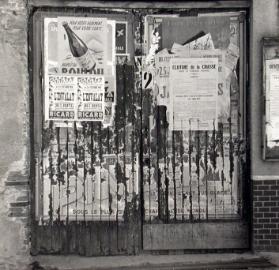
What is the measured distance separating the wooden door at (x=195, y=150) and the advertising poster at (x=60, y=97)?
0.83 metres

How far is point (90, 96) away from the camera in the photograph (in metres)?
6.41

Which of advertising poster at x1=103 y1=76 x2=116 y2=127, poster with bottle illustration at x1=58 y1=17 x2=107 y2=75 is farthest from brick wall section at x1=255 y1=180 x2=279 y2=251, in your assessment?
poster with bottle illustration at x1=58 y1=17 x2=107 y2=75

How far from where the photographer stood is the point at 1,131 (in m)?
6.14

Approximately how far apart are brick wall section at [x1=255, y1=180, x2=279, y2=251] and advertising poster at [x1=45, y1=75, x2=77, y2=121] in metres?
2.25

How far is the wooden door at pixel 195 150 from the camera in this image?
649 cm

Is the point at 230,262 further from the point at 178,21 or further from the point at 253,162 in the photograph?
the point at 178,21

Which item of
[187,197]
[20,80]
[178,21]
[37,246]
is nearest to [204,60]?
[178,21]

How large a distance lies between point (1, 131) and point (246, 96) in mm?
2803

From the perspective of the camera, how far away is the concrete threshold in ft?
20.3

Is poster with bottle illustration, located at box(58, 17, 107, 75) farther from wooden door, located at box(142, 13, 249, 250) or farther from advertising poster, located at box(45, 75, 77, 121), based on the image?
wooden door, located at box(142, 13, 249, 250)

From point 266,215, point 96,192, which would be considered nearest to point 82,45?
point 96,192

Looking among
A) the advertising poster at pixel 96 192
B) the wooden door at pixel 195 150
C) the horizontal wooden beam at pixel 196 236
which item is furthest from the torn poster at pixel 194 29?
the horizontal wooden beam at pixel 196 236

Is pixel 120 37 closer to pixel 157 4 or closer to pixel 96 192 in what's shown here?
pixel 157 4

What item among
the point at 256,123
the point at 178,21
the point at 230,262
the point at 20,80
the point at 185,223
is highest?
the point at 178,21
